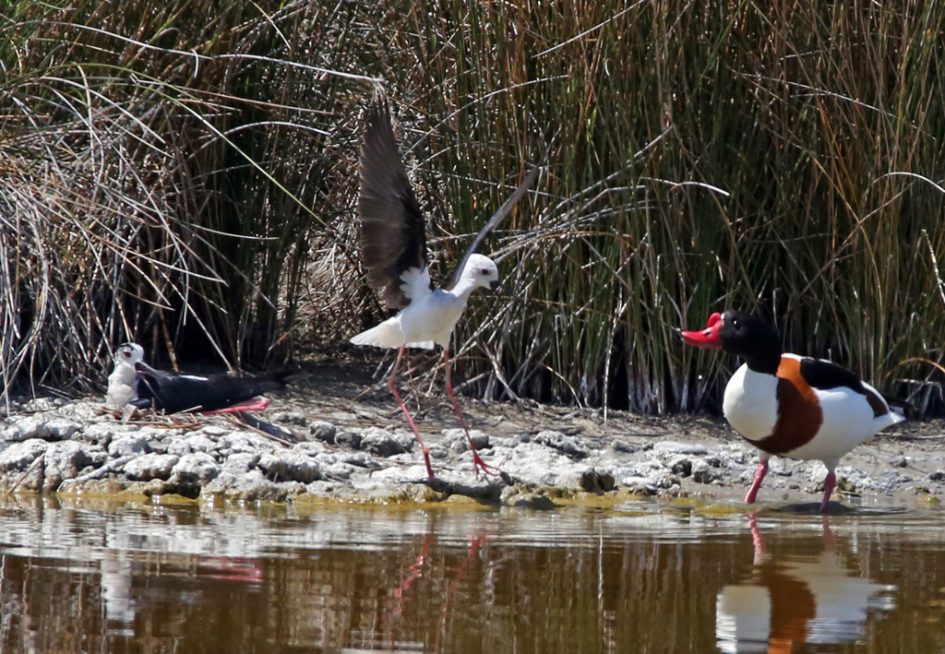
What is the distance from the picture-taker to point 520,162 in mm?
7555

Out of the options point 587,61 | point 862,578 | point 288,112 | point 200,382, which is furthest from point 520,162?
point 862,578

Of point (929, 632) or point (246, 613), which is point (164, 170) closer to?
point (246, 613)

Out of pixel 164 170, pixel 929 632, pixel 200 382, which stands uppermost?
pixel 164 170

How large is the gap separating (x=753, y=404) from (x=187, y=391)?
2.46m

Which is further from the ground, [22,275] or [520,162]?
[520,162]

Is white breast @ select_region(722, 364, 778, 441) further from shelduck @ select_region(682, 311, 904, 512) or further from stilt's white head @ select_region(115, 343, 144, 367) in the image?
stilt's white head @ select_region(115, 343, 144, 367)

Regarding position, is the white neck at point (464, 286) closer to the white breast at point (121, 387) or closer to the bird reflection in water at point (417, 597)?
the white breast at point (121, 387)

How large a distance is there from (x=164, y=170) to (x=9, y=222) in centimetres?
86

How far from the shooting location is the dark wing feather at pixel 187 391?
271 inches

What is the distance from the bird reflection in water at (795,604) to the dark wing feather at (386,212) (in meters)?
2.27

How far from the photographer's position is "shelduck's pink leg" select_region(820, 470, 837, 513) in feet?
20.6

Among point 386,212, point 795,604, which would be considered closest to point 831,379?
point 386,212

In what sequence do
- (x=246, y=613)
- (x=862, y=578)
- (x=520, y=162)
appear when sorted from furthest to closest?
(x=520, y=162), (x=862, y=578), (x=246, y=613)

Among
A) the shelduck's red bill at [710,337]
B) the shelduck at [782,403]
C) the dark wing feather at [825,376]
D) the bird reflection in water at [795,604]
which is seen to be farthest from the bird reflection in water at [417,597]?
the dark wing feather at [825,376]
